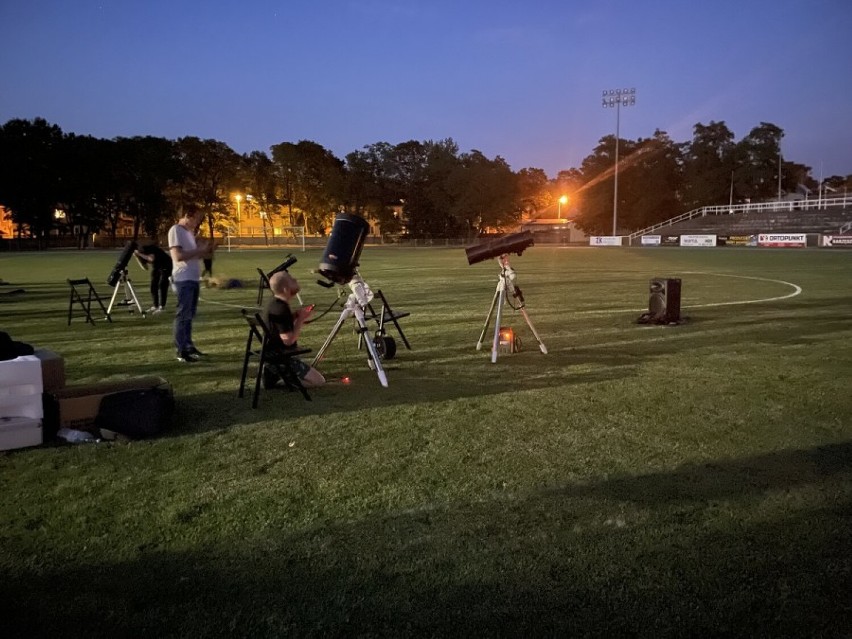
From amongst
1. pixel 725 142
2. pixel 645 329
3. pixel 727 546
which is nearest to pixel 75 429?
pixel 727 546

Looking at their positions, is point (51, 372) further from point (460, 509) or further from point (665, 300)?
point (665, 300)

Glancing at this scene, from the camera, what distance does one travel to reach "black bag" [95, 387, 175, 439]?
208 inches

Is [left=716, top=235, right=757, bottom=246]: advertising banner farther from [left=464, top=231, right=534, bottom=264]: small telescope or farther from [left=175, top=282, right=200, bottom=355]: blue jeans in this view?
[left=175, top=282, right=200, bottom=355]: blue jeans

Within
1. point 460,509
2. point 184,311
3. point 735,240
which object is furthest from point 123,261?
point 735,240

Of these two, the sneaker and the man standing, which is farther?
the man standing

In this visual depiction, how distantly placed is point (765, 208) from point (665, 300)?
68.9 m

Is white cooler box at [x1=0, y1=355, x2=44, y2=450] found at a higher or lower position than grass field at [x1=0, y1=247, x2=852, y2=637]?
higher

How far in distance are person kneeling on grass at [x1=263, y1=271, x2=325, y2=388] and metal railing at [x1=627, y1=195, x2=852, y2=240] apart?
6008cm

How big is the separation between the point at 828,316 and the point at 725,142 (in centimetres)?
8655

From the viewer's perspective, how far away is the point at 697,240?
60.6 meters

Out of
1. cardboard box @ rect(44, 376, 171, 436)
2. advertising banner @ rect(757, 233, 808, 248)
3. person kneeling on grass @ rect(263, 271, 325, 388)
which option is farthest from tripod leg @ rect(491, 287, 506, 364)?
advertising banner @ rect(757, 233, 808, 248)

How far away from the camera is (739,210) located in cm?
7325

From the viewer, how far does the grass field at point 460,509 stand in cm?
280

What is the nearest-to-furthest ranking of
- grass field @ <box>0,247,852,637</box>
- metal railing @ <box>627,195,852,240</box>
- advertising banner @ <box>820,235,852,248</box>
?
grass field @ <box>0,247,852,637</box> < advertising banner @ <box>820,235,852,248</box> < metal railing @ <box>627,195,852,240</box>
